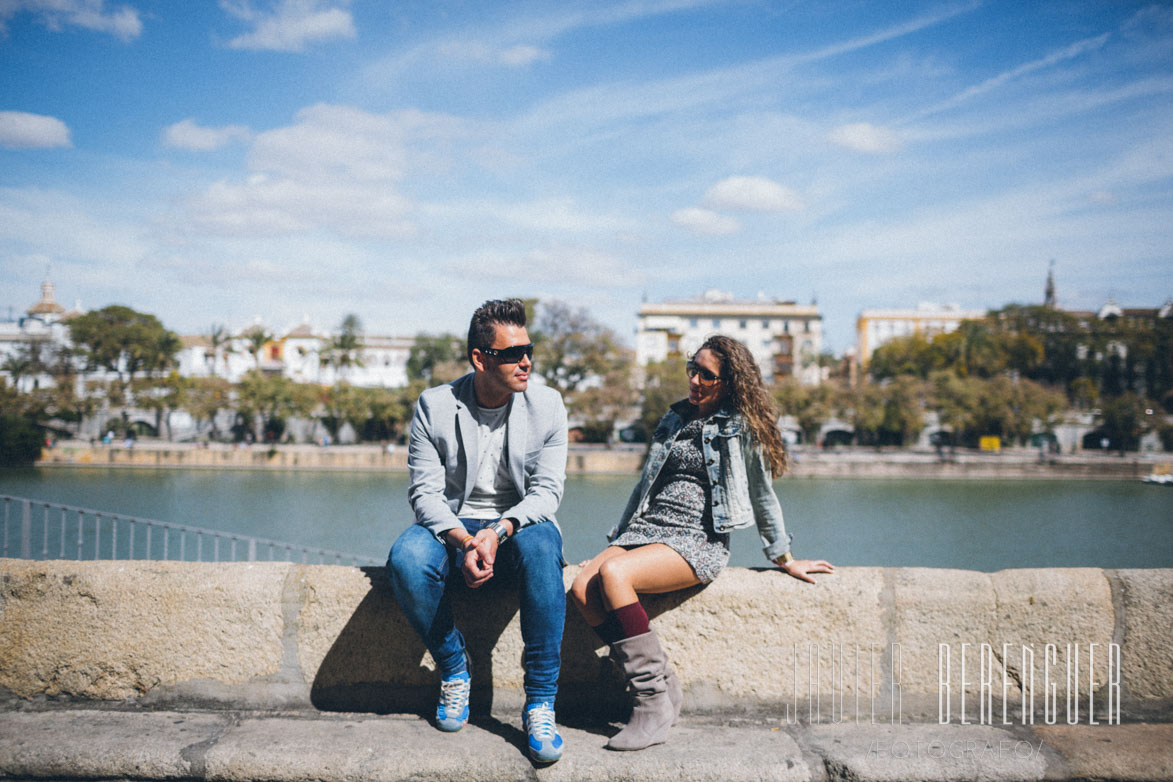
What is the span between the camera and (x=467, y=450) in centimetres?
285

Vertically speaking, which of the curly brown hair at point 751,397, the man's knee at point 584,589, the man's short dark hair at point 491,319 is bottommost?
the man's knee at point 584,589

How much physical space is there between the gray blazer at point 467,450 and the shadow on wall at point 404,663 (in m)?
0.31

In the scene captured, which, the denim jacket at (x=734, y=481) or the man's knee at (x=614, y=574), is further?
the denim jacket at (x=734, y=481)

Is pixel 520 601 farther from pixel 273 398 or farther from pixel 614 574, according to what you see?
pixel 273 398

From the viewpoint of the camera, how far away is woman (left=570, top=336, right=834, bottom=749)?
2566mm

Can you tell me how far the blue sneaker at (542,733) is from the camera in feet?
7.65

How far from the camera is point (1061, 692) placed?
271 cm

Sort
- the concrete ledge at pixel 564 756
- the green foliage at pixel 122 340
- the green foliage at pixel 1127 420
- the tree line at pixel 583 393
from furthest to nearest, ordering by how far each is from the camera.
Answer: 1. the green foliage at pixel 122 340
2. the green foliage at pixel 1127 420
3. the tree line at pixel 583 393
4. the concrete ledge at pixel 564 756

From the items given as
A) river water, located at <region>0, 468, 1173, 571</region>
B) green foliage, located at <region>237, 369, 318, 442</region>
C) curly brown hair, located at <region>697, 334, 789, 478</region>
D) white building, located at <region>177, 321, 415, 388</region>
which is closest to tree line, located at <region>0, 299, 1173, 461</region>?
green foliage, located at <region>237, 369, 318, 442</region>

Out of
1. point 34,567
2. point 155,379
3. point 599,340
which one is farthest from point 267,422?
point 34,567

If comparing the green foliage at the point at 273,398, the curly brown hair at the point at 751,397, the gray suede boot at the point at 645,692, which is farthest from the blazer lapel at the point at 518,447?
the green foliage at the point at 273,398

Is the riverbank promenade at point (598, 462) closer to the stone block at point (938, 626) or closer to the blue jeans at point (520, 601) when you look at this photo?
the stone block at point (938, 626)

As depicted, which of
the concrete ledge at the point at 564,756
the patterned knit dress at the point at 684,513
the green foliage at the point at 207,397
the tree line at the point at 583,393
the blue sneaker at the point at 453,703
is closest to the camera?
the concrete ledge at the point at 564,756

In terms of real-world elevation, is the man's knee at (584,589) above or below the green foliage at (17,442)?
above
